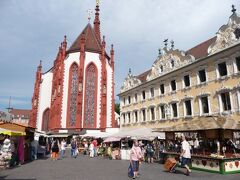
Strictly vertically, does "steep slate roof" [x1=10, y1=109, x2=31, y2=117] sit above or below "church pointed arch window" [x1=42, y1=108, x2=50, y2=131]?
above

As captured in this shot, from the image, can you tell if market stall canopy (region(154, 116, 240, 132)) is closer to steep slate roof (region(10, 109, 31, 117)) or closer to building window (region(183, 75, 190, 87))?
building window (region(183, 75, 190, 87))

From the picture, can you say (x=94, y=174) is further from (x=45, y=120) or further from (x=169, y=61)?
(x=45, y=120)

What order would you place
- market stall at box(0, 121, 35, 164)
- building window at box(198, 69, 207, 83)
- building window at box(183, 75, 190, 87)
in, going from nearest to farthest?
market stall at box(0, 121, 35, 164), building window at box(198, 69, 207, 83), building window at box(183, 75, 190, 87)

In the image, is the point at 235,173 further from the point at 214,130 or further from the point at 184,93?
the point at 184,93

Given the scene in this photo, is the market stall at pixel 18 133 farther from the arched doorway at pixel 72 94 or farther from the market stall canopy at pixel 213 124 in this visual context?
the arched doorway at pixel 72 94

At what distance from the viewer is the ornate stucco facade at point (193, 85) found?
21.0 m

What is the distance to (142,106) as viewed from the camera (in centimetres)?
3331

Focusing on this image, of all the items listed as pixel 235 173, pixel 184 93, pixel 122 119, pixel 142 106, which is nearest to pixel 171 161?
pixel 235 173

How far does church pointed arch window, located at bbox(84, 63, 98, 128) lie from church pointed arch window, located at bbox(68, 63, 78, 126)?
2.03 m

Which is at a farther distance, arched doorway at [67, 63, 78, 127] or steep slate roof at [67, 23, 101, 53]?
steep slate roof at [67, 23, 101, 53]

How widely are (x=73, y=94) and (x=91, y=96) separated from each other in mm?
3395

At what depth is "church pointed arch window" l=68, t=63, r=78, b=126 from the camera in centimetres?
4422

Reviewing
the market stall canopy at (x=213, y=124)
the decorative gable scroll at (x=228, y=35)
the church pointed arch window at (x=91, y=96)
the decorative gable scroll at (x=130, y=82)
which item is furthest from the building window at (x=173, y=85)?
the church pointed arch window at (x=91, y=96)

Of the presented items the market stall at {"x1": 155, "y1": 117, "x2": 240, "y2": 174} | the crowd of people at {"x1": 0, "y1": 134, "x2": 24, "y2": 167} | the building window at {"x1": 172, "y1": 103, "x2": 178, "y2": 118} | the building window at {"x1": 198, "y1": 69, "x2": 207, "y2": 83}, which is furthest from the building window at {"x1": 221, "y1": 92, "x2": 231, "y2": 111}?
the crowd of people at {"x1": 0, "y1": 134, "x2": 24, "y2": 167}
